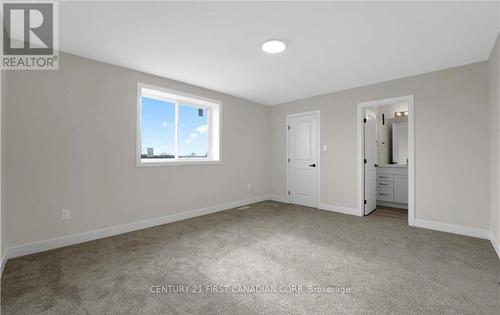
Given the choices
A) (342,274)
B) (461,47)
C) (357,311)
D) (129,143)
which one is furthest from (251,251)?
(461,47)

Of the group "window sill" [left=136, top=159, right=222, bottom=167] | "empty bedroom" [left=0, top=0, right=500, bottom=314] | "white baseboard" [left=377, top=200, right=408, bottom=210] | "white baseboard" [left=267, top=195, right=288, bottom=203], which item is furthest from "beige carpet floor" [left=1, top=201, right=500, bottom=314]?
"white baseboard" [left=267, top=195, right=288, bottom=203]

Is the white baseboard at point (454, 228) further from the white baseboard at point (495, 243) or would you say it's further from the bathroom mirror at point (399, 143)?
the bathroom mirror at point (399, 143)

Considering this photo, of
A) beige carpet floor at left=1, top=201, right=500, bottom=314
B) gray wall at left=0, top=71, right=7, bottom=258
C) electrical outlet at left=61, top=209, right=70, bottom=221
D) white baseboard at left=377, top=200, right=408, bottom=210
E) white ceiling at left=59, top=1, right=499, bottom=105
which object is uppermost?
white ceiling at left=59, top=1, right=499, bottom=105

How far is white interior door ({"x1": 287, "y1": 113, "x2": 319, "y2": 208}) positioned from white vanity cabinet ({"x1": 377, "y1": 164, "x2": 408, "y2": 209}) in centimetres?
167

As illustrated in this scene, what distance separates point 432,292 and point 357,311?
30.6 inches

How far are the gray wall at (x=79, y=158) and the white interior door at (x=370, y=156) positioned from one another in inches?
136

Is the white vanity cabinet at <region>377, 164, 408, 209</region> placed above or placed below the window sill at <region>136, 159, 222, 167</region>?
below

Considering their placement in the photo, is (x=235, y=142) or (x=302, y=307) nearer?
(x=302, y=307)

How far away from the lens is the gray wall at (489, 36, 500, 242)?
2.51 meters

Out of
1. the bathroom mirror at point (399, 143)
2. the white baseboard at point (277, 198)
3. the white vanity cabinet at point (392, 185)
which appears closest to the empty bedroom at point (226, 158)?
the white vanity cabinet at point (392, 185)

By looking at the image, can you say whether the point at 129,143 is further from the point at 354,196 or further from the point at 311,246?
the point at 354,196

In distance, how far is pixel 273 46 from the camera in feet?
8.71

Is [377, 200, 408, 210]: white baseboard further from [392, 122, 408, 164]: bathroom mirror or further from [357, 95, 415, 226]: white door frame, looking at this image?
[357, 95, 415, 226]: white door frame

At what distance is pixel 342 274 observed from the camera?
213 cm
